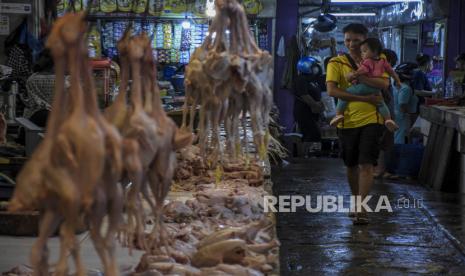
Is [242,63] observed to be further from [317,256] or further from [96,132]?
[317,256]

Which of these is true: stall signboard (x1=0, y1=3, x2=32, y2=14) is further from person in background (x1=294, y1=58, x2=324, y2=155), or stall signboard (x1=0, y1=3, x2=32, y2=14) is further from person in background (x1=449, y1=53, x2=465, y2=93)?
person in background (x1=449, y1=53, x2=465, y2=93)

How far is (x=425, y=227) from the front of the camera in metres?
8.64

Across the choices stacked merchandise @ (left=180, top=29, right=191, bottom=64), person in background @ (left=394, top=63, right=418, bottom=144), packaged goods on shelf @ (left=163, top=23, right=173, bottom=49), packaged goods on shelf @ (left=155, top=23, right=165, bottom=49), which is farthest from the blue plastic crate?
packaged goods on shelf @ (left=155, top=23, right=165, bottom=49)

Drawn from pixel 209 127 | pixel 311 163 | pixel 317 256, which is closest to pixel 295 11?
pixel 311 163

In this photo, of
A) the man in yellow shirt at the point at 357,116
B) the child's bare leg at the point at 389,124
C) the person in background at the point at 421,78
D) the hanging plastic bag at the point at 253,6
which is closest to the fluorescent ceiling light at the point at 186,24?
the hanging plastic bag at the point at 253,6

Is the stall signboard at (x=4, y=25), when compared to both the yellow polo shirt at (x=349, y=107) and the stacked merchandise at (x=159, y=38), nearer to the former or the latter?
the stacked merchandise at (x=159, y=38)

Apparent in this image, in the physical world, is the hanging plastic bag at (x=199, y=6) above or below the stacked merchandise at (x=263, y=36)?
above

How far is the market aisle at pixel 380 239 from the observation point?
688cm

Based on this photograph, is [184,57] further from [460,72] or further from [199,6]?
[460,72]

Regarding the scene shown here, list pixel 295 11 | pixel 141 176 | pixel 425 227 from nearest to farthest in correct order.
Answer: pixel 141 176
pixel 425 227
pixel 295 11

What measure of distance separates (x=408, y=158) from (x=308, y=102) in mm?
3001

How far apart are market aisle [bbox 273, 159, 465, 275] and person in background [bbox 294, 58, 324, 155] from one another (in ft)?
12.5

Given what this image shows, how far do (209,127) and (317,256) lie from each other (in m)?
3.21

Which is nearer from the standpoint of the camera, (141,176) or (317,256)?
(141,176)
